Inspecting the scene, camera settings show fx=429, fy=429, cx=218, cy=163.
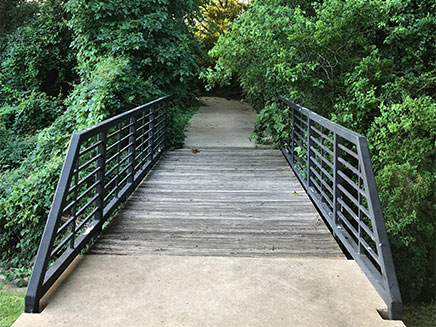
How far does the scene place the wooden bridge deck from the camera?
147 inches

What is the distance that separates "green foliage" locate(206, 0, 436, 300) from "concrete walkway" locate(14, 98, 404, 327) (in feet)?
7.73

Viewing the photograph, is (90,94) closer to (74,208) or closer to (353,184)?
(74,208)

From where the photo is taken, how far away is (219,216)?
4.61 m

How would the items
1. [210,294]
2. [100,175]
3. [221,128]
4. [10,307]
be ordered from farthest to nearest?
[221,128] → [10,307] → [100,175] → [210,294]

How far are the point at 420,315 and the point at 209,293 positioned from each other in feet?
12.7

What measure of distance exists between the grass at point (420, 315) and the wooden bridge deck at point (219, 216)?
6.66 feet

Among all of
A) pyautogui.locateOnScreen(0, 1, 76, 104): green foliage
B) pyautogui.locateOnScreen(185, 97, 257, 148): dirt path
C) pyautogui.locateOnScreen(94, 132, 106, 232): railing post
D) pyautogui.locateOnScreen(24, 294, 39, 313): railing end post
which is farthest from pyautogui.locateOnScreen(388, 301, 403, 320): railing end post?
pyautogui.locateOnScreen(0, 1, 76, 104): green foliage

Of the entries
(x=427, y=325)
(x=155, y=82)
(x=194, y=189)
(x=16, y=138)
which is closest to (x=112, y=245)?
(x=194, y=189)

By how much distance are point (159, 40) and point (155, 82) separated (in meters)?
0.88

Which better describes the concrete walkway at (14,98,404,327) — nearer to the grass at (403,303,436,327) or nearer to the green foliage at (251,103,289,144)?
the grass at (403,303,436,327)

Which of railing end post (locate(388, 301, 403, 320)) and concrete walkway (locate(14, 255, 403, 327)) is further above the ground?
railing end post (locate(388, 301, 403, 320))

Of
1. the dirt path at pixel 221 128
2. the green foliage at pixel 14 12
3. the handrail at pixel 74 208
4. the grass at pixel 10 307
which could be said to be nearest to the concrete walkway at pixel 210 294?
the handrail at pixel 74 208

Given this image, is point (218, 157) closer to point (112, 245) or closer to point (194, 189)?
point (194, 189)

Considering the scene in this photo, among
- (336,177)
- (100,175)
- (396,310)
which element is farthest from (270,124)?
(396,310)
